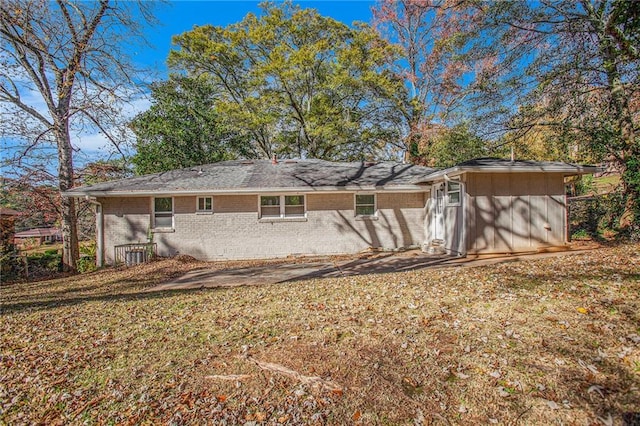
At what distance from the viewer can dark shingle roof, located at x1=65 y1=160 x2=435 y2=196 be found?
40.5 ft

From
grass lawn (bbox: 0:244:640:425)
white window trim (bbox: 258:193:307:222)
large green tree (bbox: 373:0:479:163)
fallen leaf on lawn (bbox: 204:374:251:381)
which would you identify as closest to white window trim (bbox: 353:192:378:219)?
white window trim (bbox: 258:193:307:222)

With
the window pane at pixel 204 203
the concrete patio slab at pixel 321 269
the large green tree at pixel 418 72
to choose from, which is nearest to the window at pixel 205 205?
the window pane at pixel 204 203

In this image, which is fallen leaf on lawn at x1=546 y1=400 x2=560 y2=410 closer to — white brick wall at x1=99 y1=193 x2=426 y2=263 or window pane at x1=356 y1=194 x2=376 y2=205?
white brick wall at x1=99 y1=193 x2=426 y2=263

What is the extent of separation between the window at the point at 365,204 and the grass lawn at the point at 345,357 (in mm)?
7216

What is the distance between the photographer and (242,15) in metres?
21.2

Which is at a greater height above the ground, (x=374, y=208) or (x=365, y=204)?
(x=365, y=204)

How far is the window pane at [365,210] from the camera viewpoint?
1329 centimetres

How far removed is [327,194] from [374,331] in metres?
9.08

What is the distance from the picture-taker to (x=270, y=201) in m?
13.0

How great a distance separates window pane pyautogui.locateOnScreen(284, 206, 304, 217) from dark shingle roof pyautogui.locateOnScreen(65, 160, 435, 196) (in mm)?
914

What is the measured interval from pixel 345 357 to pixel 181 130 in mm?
18961

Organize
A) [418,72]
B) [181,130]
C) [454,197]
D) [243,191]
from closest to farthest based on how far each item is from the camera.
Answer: [454,197], [243,191], [181,130], [418,72]

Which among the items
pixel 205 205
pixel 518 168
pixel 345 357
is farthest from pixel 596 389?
pixel 205 205

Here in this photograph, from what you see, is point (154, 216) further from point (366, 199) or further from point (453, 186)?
point (453, 186)
